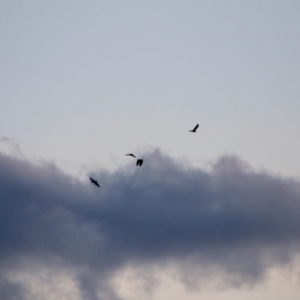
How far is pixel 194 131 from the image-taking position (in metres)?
172

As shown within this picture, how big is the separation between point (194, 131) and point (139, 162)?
629 inches

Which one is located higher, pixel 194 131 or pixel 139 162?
pixel 194 131

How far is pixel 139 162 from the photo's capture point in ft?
539
